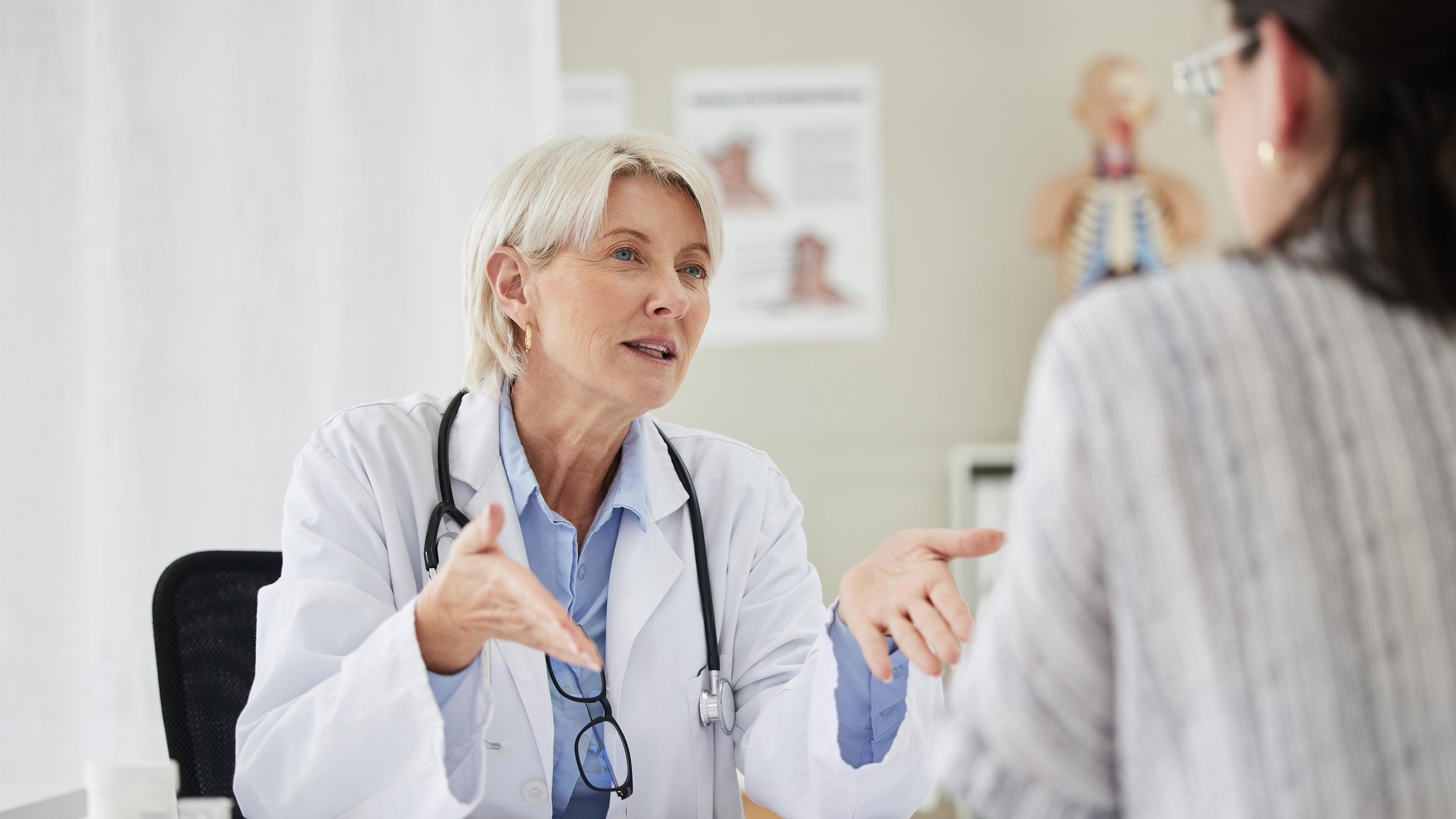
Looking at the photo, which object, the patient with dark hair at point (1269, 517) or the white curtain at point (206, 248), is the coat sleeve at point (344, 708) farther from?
the white curtain at point (206, 248)

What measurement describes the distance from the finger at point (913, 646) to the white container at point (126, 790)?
604mm

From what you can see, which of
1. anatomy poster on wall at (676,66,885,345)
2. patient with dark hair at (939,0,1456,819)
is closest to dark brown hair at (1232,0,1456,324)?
patient with dark hair at (939,0,1456,819)

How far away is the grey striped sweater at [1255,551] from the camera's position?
51 cm

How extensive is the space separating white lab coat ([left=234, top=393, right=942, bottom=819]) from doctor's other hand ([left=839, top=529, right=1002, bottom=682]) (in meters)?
0.10

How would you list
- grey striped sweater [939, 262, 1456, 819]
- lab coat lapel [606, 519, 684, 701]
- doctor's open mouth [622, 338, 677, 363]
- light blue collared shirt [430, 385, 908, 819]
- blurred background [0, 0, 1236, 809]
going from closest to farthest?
grey striped sweater [939, 262, 1456, 819] < light blue collared shirt [430, 385, 908, 819] < lab coat lapel [606, 519, 684, 701] < doctor's open mouth [622, 338, 677, 363] < blurred background [0, 0, 1236, 809]

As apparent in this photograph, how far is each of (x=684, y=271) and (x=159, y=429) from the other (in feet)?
3.67

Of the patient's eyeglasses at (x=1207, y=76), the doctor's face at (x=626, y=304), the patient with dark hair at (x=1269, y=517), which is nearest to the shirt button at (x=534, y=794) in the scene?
the doctor's face at (x=626, y=304)

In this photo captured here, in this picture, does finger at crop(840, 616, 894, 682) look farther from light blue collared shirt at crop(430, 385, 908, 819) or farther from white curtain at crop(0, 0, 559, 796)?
white curtain at crop(0, 0, 559, 796)

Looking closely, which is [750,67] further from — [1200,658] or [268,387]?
[1200,658]

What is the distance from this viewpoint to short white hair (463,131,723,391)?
54.8 inches

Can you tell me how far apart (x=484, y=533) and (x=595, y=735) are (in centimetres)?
46

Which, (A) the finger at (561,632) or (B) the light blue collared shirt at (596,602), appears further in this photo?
(B) the light blue collared shirt at (596,602)

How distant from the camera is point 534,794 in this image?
118cm

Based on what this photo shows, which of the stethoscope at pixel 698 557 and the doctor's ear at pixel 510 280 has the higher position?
the doctor's ear at pixel 510 280
